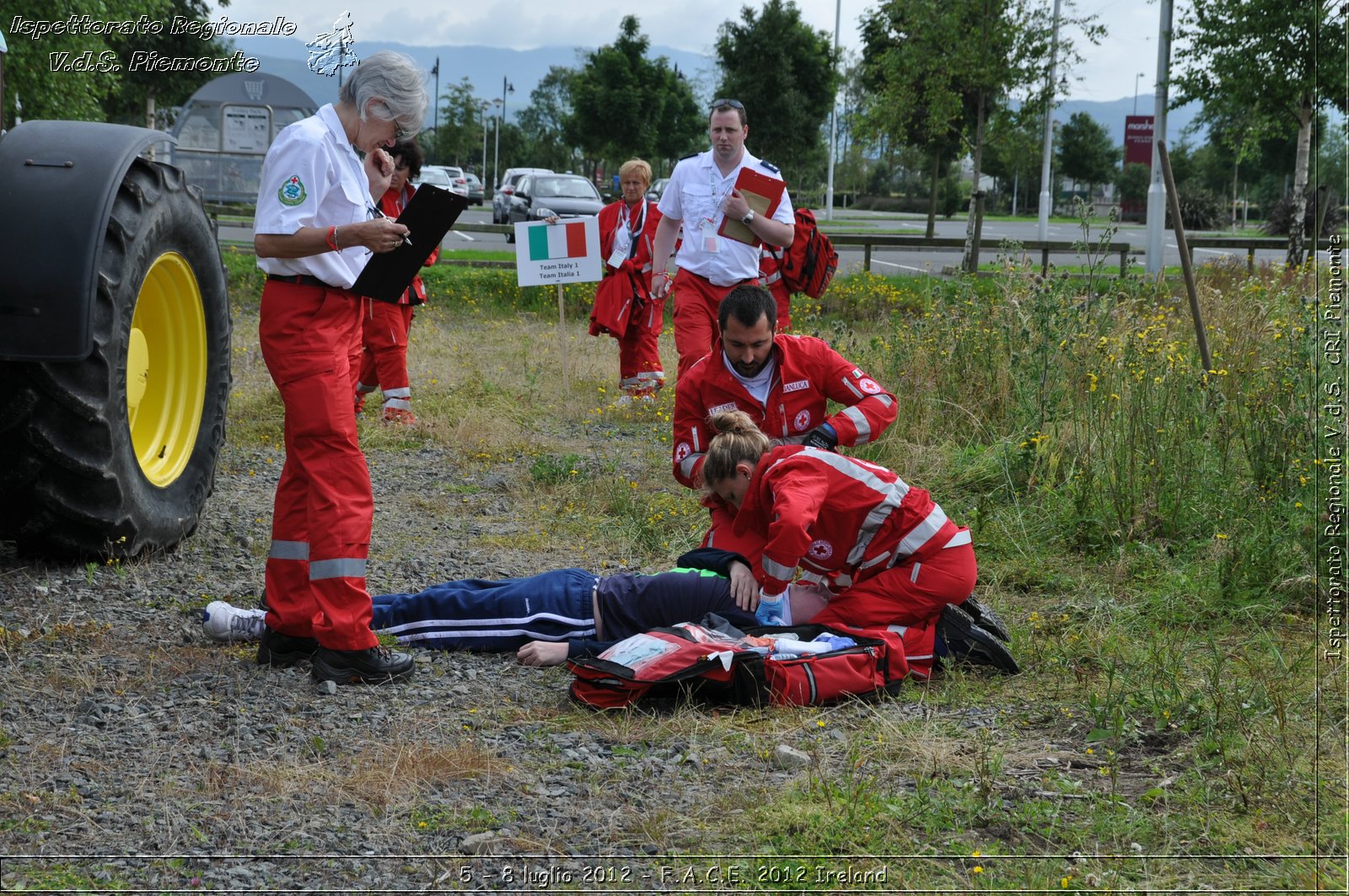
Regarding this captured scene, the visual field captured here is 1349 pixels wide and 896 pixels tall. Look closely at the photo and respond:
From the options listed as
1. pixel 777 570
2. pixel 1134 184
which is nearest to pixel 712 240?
pixel 777 570

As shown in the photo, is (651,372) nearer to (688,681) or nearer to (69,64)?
(688,681)

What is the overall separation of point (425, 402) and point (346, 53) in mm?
3838

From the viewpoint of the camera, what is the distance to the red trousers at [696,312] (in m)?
7.68

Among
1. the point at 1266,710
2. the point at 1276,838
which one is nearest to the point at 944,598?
the point at 1266,710

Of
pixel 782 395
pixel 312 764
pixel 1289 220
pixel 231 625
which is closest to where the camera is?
pixel 312 764

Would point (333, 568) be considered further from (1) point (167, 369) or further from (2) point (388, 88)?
(1) point (167, 369)

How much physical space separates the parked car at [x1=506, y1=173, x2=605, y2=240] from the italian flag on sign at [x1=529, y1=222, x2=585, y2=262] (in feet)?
55.5

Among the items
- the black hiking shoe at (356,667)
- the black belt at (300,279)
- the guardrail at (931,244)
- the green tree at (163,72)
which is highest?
the green tree at (163,72)

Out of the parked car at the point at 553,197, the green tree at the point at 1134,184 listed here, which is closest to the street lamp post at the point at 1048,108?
the parked car at the point at 553,197

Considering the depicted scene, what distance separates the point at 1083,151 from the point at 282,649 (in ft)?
200

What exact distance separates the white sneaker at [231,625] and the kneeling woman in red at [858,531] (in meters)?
1.73

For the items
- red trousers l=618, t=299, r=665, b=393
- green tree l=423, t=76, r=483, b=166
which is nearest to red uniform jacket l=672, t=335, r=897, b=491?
red trousers l=618, t=299, r=665, b=393

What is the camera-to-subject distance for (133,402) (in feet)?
18.0

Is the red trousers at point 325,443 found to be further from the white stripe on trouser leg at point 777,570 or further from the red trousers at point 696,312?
the red trousers at point 696,312
